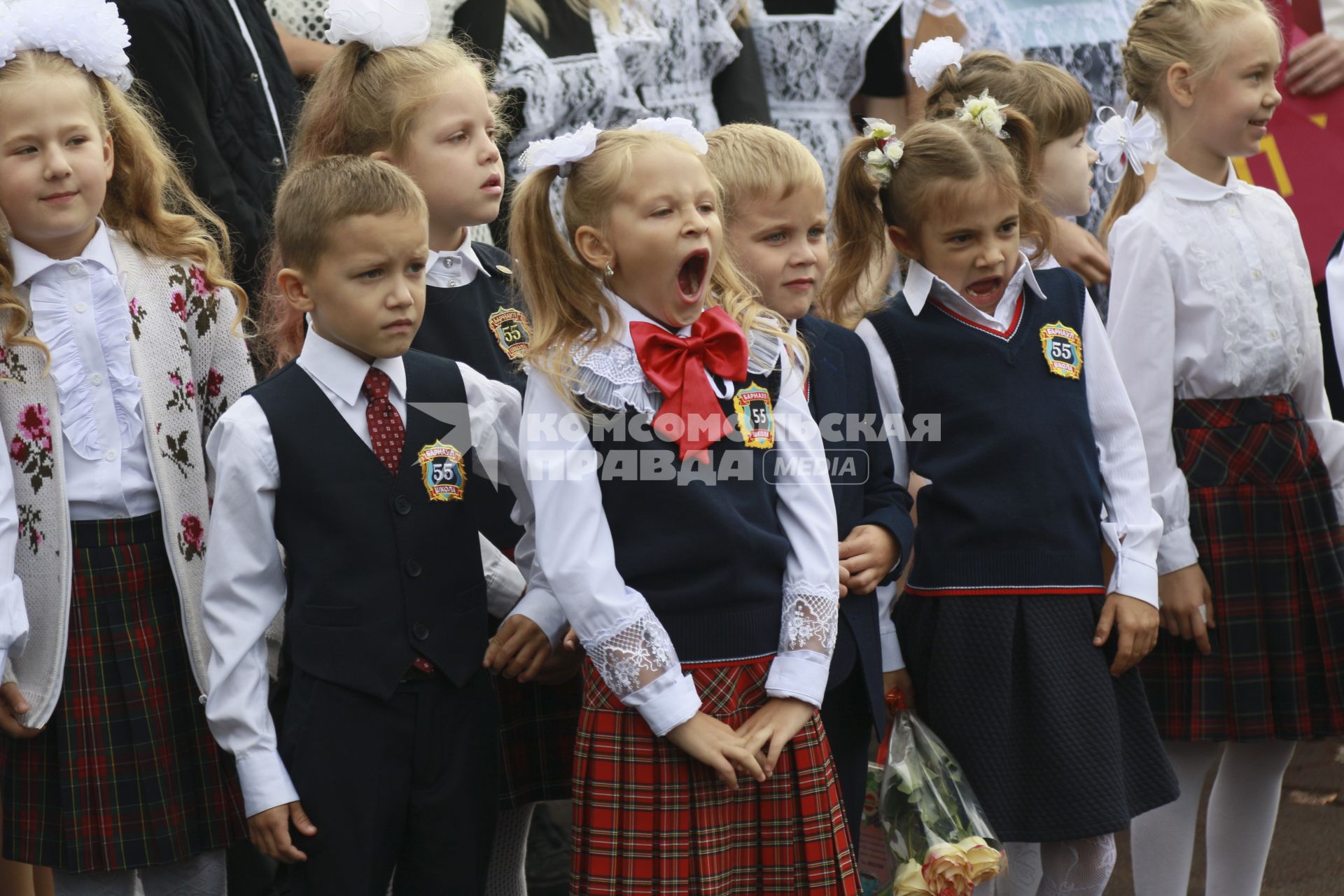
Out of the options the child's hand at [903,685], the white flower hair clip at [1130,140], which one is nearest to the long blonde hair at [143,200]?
the child's hand at [903,685]

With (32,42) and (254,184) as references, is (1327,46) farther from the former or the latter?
(32,42)

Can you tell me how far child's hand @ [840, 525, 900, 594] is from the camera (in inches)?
110

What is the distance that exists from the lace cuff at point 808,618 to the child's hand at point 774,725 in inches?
3.6

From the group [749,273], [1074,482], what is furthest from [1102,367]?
[749,273]

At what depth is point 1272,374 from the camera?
10.8 feet

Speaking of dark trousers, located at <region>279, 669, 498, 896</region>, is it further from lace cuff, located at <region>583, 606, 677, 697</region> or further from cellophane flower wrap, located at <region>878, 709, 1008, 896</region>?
cellophane flower wrap, located at <region>878, 709, 1008, 896</region>

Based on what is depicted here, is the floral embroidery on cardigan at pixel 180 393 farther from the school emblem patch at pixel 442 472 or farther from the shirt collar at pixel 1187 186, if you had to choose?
the shirt collar at pixel 1187 186

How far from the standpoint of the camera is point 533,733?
297 cm

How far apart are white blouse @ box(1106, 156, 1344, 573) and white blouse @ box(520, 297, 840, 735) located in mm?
962

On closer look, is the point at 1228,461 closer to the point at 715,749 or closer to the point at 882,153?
the point at 882,153

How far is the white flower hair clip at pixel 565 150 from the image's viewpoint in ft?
8.56

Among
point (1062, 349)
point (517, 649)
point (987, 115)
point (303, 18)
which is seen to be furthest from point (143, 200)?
point (1062, 349)

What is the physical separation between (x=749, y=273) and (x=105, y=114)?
1.27 metres

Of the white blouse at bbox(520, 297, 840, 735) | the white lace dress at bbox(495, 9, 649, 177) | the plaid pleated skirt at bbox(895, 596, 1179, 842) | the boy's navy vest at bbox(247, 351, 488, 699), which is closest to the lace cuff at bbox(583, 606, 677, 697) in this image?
the white blouse at bbox(520, 297, 840, 735)
